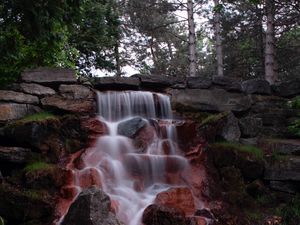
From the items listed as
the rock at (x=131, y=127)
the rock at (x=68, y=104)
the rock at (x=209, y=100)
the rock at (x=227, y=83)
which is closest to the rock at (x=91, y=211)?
the rock at (x=131, y=127)

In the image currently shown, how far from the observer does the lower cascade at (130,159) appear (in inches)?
326

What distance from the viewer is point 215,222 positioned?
8016mm

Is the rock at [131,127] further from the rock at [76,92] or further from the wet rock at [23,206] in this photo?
the wet rock at [23,206]

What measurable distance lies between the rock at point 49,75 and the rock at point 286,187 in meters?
5.86

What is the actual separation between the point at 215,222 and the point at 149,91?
5.44 metres

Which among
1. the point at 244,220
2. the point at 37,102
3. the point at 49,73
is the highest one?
the point at 49,73

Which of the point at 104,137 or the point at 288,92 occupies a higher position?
the point at 288,92

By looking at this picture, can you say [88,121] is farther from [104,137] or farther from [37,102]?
[37,102]

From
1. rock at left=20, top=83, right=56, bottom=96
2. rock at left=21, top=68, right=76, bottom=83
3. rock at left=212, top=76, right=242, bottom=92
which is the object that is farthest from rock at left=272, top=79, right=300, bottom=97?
rock at left=20, top=83, right=56, bottom=96

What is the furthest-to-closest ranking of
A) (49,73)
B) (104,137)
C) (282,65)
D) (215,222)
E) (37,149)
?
1. (282,65)
2. (49,73)
3. (104,137)
4. (37,149)
5. (215,222)

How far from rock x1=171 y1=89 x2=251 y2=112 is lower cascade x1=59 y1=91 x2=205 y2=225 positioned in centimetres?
89

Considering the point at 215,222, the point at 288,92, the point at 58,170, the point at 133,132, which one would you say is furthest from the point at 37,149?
the point at 288,92

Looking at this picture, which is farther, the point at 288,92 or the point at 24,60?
the point at 288,92

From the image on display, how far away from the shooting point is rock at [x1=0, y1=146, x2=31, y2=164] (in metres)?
8.46
